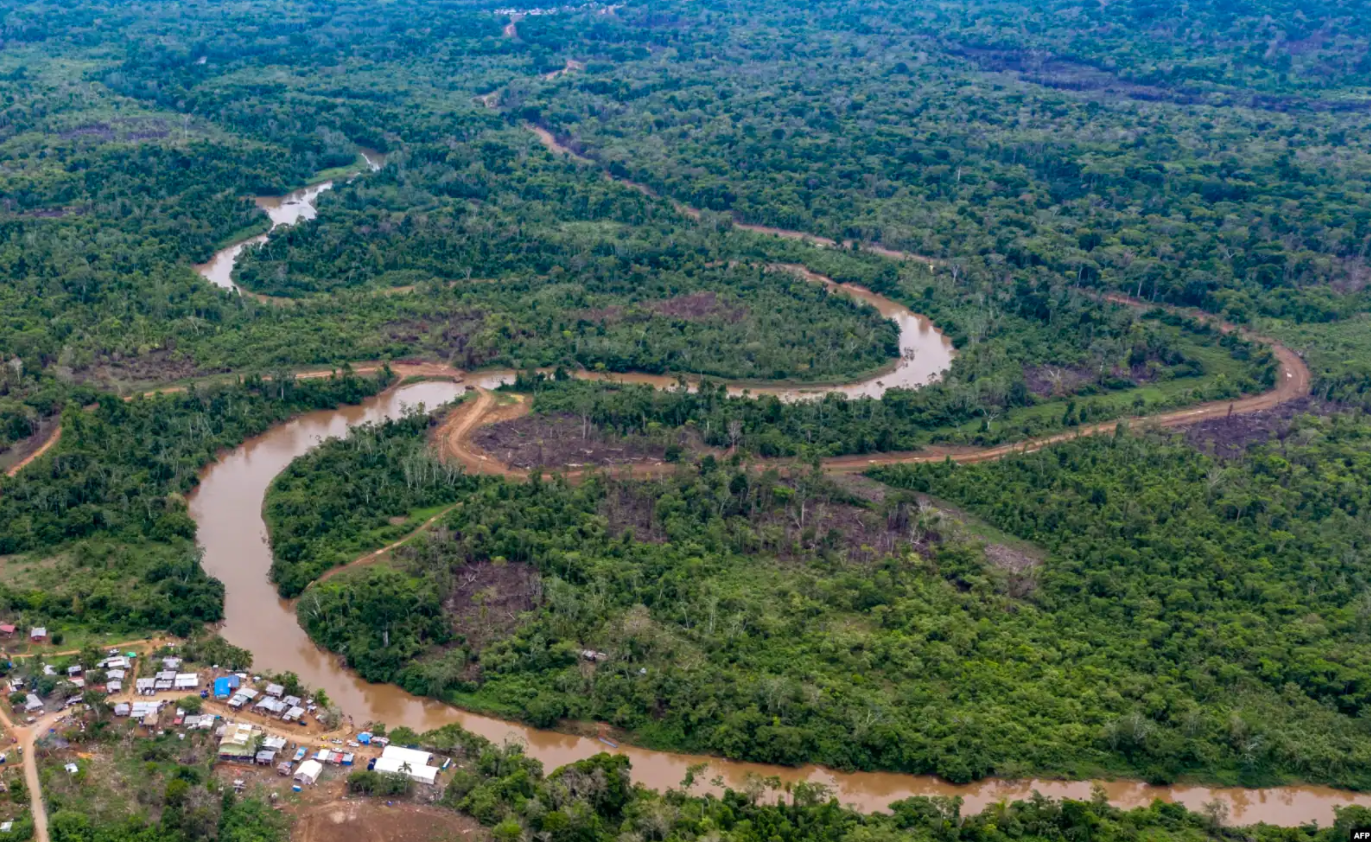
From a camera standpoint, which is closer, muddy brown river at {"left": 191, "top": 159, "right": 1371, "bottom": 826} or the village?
the village

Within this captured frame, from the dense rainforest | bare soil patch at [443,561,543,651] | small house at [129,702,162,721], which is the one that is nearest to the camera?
small house at [129,702,162,721]

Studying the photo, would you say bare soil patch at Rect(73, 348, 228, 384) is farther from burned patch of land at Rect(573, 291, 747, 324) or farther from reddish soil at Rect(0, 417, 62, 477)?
burned patch of land at Rect(573, 291, 747, 324)

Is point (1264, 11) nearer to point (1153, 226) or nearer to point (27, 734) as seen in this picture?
point (1153, 226)

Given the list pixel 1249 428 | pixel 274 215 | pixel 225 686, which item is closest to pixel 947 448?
pixel 1249 428

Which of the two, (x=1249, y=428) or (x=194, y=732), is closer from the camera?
(x=194, y=732)

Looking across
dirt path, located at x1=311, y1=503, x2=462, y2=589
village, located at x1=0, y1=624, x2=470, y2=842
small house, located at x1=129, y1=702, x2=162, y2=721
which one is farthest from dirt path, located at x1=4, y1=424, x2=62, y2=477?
small house, located at x1=129, y1=702, x2=162, y2=721

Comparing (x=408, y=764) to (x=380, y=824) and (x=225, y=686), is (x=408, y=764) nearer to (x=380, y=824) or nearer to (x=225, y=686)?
(x=380, y=824)

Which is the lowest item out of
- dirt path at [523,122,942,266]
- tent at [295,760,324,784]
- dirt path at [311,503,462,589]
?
tent at [295,760,324,784]
